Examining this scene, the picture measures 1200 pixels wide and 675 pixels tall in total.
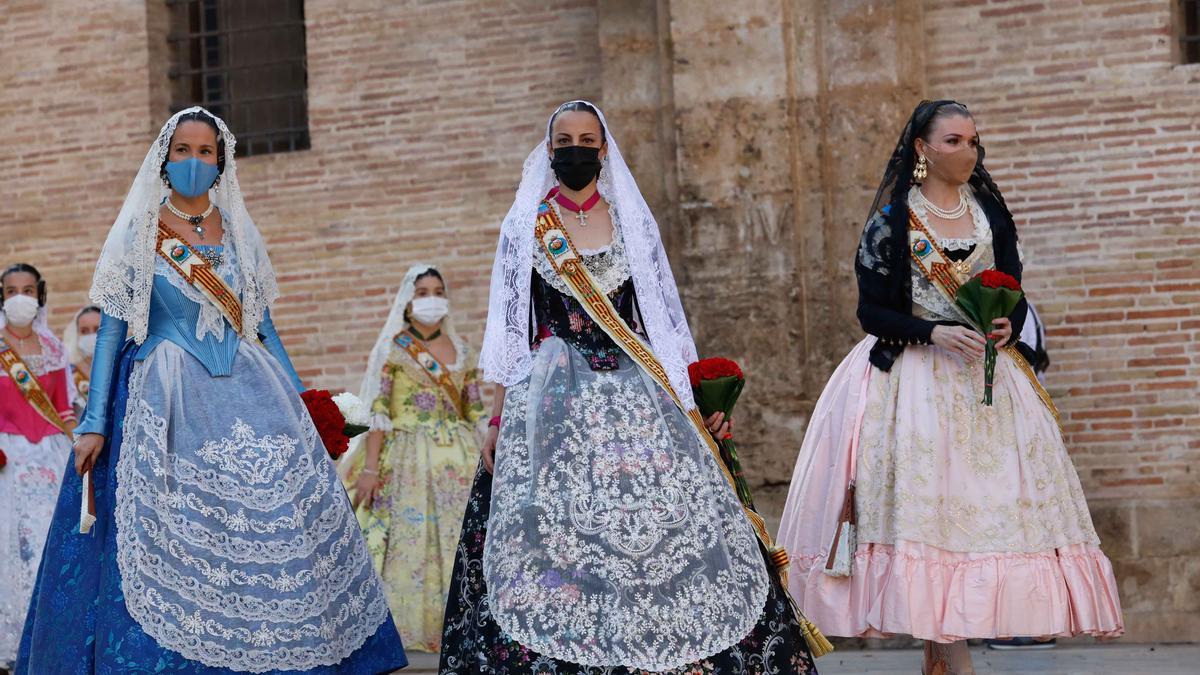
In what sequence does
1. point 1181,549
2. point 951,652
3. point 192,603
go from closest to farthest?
point 192,603, point 951,652, point 1181,549

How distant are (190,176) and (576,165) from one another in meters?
1.42

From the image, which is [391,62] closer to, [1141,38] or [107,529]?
[1141,38]

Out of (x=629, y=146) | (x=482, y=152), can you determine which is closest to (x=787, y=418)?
(x=629, y=146)

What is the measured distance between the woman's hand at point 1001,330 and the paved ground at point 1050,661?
203cm

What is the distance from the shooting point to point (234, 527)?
5.99m

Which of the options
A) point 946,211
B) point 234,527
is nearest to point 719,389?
point 946,211

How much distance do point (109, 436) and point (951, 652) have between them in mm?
3114

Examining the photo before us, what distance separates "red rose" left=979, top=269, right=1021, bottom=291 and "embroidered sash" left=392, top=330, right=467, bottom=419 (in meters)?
4.05

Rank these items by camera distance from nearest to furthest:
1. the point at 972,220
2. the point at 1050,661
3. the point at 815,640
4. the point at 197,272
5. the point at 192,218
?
the point at 815,640 → the point at 197,272 → the point at 192,218 → the point at 972,220 → the point at 1050,661

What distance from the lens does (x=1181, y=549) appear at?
9438 mm

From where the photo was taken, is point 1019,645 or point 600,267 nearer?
point 600,267

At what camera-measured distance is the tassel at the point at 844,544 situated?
6457 mm

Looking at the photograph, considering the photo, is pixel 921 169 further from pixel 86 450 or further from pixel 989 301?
pixel 86 450

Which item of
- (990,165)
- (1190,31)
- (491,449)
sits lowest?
(491,449)
